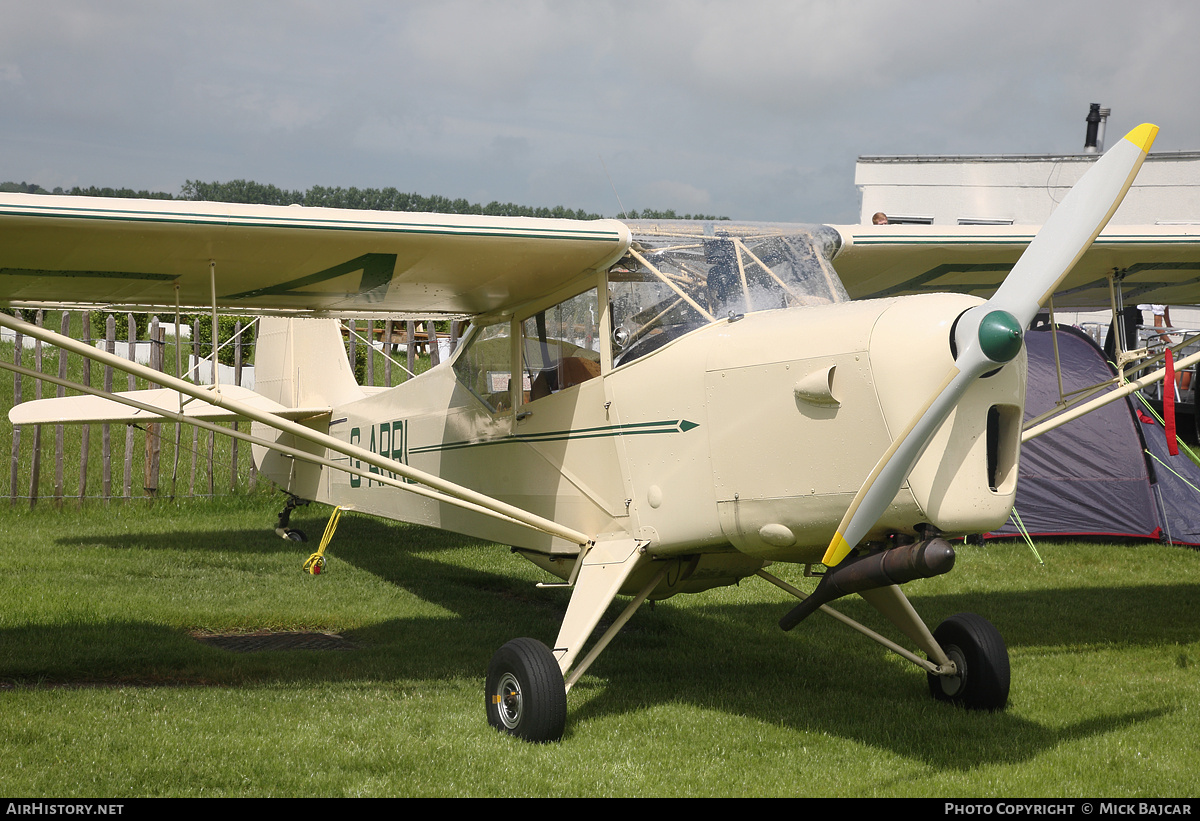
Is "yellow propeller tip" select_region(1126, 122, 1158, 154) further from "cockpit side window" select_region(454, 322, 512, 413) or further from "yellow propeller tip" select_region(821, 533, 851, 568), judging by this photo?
"cockpit side window" select_region(454, 322, 512, 413)

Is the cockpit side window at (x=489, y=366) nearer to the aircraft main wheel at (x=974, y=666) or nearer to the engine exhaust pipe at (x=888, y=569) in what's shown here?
the engine exhaust pipe at (x=888, y=569)

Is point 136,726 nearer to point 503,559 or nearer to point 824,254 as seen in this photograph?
point 824,254

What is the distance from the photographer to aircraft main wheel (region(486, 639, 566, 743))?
4.46 meters

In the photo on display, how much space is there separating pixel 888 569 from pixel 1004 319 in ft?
3.47

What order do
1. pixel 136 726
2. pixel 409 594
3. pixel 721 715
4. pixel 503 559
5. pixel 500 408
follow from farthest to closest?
pixel 503 559
pixel 409 594
pixel 500 408
pixel 721 715
pixel 136 726

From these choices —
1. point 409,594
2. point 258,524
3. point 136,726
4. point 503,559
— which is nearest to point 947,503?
point 136,726

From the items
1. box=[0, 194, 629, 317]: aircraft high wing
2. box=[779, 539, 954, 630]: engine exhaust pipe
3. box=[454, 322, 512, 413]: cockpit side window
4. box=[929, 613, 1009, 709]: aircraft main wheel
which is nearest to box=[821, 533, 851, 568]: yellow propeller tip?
box=[779, 539, 954, 630]: engine exhaust pipe

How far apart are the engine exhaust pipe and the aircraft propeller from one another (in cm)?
15

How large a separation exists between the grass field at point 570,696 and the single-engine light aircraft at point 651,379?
1.56 feet

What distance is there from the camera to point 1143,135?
4020 mm

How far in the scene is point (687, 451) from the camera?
462cm

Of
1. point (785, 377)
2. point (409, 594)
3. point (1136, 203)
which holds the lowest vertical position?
point (409, 594)

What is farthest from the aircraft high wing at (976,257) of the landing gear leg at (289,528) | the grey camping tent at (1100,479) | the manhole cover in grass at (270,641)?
the landing gear leg at (289,528)

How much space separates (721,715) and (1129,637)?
3.61 meters
